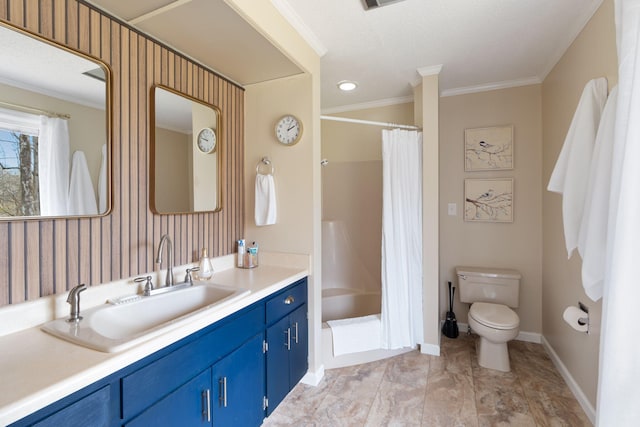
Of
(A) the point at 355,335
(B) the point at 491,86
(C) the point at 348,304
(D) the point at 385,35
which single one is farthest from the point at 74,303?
(B) the point at 491,86

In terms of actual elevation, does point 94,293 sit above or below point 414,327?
above

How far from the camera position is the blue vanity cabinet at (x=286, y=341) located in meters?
1.63

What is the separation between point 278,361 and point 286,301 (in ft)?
1.08

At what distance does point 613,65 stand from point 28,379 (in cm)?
258

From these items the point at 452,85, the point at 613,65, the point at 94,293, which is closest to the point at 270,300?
the point at 94,293

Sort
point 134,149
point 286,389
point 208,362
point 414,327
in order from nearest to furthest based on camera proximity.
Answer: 1. point 208,362
2. point 134,149
3. point 286,389
4. point 414,327

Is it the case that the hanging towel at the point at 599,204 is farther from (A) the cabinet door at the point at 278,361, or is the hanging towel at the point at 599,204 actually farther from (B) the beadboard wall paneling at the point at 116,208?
(B) the beadboard wall paneling at the point at 116,208

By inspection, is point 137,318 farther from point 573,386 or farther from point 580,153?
point 573,386

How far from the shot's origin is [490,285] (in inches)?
103

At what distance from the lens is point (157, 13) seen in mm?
1335

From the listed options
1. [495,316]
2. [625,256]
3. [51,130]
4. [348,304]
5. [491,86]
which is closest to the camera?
[625,256]

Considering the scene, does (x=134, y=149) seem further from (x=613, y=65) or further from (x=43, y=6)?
(x=613, y=65)

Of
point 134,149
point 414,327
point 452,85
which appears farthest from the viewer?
point 452,85

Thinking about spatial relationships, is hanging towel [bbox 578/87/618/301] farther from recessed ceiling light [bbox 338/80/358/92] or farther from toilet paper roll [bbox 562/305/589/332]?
recessed ceiling light [bbox 338/80/358/92]
